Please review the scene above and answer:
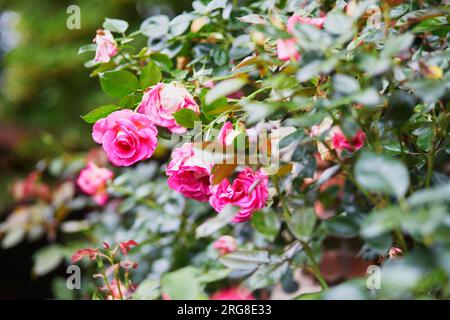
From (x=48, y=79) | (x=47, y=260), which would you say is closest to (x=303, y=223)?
(x=47, y=260)

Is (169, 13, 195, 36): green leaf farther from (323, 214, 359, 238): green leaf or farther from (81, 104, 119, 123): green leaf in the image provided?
(323, 214, 359, 238): green leaf

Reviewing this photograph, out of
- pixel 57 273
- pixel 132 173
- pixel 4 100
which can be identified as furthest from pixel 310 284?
pixel 4 100

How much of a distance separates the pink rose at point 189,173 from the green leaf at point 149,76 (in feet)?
0.54

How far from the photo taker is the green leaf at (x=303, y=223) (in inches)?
24.2

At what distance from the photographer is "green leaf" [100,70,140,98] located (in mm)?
901

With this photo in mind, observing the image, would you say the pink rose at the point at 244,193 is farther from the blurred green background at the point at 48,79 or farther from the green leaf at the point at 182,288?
the blurred green background at the point at 48,79

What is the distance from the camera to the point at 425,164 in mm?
795

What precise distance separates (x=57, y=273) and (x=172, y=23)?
233 centimetres

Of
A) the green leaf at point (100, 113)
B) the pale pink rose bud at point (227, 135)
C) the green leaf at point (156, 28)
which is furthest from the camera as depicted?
the green leaf at point (156, 28)

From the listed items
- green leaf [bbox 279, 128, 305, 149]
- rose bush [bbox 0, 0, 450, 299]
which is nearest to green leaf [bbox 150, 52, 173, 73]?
rose bush [bbox 0, 0, 450, 299]

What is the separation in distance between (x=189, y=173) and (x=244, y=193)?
91mm

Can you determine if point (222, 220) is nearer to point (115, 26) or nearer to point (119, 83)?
point (119, 83)

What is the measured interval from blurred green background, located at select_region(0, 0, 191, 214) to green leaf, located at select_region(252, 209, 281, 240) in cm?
361

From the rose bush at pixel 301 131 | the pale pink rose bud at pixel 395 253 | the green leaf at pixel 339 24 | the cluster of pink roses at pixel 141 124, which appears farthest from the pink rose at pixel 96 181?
the green leaf at pixel 339 24
